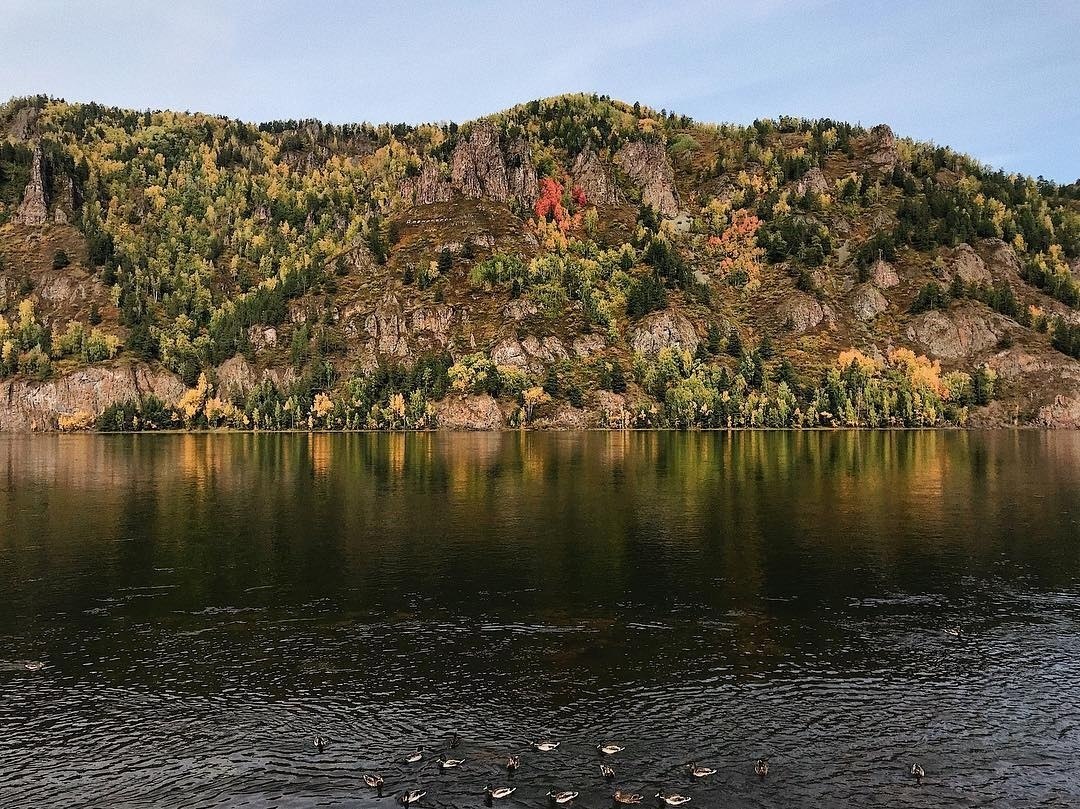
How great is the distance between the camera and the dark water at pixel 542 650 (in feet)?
119

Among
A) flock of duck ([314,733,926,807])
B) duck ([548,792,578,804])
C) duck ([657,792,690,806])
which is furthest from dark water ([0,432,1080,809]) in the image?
duck ([657,792,690,806])

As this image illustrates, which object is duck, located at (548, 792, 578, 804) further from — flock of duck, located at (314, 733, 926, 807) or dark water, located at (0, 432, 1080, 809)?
Answer: dark water, located at (0, 432, 1080, 809)

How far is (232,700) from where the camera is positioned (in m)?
44.4

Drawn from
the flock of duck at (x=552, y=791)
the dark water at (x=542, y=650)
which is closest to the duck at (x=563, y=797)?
the flock of duck at (x=552, y=791)

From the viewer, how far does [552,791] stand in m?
34.6

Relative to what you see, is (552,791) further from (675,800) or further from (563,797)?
(675,800)

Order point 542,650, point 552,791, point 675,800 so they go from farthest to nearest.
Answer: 1. point 542,650
2. point 552,791
3. point 675,800

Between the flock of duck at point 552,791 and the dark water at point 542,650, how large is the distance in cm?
54

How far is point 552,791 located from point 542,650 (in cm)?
1755

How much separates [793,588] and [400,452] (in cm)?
14082

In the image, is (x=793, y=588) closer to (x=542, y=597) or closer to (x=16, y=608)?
(x=542, y=597)

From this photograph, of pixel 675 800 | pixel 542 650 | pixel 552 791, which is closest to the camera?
pixel 675 800

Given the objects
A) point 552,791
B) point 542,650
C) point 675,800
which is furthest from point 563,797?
point 542,650

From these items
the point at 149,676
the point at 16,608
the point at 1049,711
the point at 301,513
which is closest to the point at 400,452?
the point at 301,513
